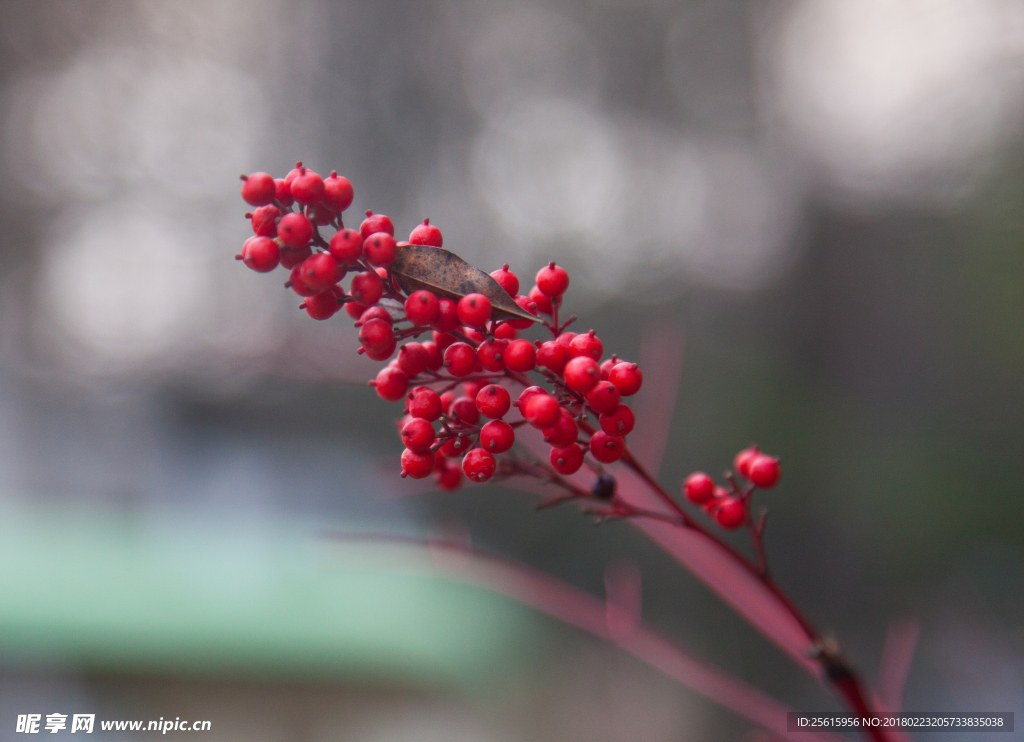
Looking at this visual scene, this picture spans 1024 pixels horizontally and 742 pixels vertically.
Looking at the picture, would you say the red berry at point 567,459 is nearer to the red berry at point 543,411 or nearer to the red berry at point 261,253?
the red berry at point 543,411

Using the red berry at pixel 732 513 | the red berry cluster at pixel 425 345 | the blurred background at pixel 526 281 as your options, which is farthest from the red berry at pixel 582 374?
the blurred background at pixel 526 281

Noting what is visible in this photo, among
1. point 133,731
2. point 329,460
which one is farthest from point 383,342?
point 329,460

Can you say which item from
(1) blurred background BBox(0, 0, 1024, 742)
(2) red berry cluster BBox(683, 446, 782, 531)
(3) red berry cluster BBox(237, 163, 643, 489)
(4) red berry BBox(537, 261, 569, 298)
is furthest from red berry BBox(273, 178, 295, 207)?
(1) blurred background BBox(0, 0, 1024, 742)

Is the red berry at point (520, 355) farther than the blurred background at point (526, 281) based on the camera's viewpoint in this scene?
No

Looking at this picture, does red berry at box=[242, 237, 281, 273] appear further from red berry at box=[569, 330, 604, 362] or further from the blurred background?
the blurred background

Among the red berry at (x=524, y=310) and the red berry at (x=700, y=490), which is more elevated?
the red berry at (x=524, y=310)

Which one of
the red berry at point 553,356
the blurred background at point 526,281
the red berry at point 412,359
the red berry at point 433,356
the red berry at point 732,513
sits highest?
the blurred background at point 526,281
